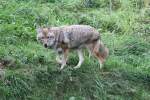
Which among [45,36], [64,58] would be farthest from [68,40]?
[45,36]

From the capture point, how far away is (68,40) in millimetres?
9430

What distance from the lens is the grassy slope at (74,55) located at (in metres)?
9.32

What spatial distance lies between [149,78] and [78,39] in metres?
1.91

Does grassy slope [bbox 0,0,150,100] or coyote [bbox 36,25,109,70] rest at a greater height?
coyote [bbox 36,25,109,70]

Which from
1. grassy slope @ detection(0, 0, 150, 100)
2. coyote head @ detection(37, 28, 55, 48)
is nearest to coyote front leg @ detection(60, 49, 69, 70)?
grassy slope @ detection(0, 0, 150, 100)

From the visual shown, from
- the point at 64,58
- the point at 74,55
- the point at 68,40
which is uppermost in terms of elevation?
the point at 68,40

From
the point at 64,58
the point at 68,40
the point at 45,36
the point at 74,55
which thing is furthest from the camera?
the point at 74,55

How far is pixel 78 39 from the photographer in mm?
9547

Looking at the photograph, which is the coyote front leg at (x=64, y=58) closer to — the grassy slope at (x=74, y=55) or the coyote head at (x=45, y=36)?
the grassy slope at (x=74, y=55)

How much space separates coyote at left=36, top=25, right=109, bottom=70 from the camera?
9.17 meters

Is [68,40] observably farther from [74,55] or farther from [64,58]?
[74,55]

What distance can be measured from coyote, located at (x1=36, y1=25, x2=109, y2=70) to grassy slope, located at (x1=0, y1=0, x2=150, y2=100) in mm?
310

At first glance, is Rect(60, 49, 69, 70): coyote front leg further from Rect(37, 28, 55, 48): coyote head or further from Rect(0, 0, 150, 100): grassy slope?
Rect(37, 28, 55, 48): coyote head

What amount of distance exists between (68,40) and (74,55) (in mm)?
843
